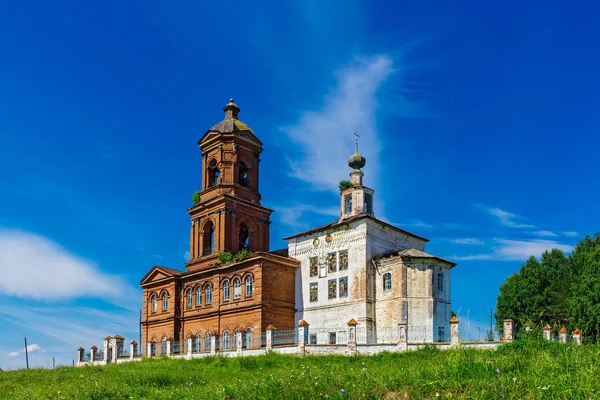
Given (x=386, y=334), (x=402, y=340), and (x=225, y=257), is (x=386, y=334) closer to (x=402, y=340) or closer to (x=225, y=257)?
(x=402, y=340)

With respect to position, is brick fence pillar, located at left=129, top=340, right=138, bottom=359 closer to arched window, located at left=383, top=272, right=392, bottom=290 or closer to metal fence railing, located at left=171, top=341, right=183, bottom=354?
metal fence railing, located at left=171, top=341, right=183, bottom=354

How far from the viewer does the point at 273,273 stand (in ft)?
104

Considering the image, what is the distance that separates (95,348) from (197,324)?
5991 mm

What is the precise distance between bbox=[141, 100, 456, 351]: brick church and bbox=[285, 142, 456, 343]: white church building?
52mm

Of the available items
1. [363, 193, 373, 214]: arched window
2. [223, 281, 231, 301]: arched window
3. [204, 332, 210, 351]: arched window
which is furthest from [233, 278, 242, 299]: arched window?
[363, 193, 373, 214]: arched window

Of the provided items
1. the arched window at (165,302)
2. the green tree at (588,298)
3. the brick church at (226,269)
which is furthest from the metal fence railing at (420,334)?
the arched window at (165,302)


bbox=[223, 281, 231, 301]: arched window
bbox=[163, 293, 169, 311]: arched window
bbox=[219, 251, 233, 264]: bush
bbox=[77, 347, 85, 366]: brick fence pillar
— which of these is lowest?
bbox=[77, 347, 85, 366]: brick fence pillar

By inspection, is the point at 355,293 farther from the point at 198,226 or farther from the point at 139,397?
the point at 139,397

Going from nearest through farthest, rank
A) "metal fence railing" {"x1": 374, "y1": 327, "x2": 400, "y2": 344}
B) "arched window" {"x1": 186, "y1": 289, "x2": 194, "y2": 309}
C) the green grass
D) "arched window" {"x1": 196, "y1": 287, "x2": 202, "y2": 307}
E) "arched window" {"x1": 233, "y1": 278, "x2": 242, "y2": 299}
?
the green grass
"metal fence railing" {"x1": 374, "y1": 327, "x2": 400, "y2": 344}
"arched window" {"x1": 233, "y1": 278, "x2": 242, "y2": 299}
"arched window" {"x1": 196, "y1": 287, "x2": 202, "y2": 307}
"arched window" {"x1": 186, "y1": 289, "x2": 194, "y2": 309}

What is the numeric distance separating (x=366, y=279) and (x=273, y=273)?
4.97 m

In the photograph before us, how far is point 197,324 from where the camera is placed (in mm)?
34562

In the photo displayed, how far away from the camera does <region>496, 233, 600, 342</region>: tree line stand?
34.2 metres

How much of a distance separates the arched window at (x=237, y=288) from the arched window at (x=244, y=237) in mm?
3969

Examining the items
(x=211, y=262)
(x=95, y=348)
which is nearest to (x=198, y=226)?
(x=211, y=262)
